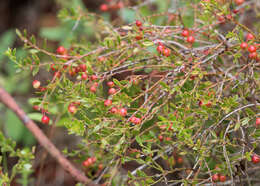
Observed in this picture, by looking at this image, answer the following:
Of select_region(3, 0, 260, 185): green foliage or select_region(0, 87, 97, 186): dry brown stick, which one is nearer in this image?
select_region(3, 0, 260, 185): green foliage

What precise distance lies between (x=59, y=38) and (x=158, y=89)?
1704mm

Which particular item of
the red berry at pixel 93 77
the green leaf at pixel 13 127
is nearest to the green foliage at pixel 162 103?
the red berry at pixel 93 77

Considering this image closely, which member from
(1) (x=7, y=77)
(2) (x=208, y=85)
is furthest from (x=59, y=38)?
(2) (x=208, y=85)

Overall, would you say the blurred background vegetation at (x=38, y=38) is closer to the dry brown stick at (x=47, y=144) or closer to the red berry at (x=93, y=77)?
the dry brown stick at (x=47, y=144)

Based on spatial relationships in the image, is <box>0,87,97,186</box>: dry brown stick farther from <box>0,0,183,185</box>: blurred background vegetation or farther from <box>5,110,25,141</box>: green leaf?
<box>5,110,25,141</box>: green leaf

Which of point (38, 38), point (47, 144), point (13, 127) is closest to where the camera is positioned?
point (47, 144)

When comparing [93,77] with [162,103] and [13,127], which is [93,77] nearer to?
[162,103]

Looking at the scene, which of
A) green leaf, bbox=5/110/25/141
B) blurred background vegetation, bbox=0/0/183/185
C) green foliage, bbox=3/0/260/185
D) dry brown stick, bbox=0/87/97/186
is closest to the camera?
green foliage, bbox=3/0/260/185

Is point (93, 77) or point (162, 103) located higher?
point (93, 77)

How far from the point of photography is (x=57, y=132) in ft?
8.21

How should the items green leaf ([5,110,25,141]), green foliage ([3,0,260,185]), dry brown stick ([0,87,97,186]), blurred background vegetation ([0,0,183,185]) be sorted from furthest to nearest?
green leaf ([5,110,25,141]), blurred background vegetation ([0,0,183,185]), dry brown stick ([0,87,97,186]), green foliage ([3,0,260,185])

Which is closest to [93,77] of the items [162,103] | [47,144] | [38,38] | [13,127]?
[162,103]

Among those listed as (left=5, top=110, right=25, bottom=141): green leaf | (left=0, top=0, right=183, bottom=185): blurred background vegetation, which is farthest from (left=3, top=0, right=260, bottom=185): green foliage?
(left=5, top=110, right=25, bottom=141): green leaf

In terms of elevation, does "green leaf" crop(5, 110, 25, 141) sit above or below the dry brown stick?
below
